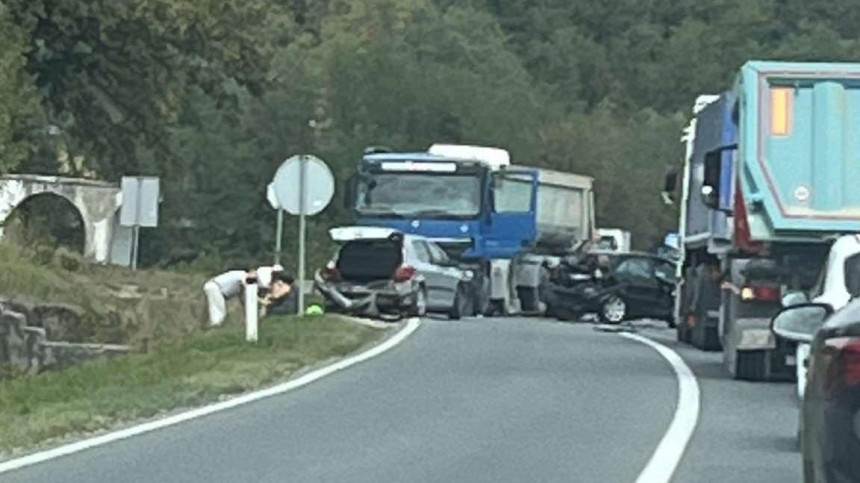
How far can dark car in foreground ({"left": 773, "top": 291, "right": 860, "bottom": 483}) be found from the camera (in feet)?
28.7

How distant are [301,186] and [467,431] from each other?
12.5 metres

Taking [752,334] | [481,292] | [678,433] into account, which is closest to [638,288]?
[481,292]

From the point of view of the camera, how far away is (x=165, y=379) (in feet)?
73.2

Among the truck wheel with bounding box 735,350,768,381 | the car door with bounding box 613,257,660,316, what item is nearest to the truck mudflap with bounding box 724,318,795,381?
the truck wheel with bounding box 735,350,768,381

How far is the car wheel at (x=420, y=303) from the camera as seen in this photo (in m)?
40.1

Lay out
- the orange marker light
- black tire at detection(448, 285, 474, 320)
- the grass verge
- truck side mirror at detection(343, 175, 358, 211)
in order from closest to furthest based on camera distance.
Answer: the grass verge < the orange marker light < black tire at detection(448, 285, 474, 320) < truck side mirror at detection(343, 175, 358, 211)

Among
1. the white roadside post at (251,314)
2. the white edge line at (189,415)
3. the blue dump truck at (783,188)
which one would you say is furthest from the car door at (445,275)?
the blue dump truck at (783,188)

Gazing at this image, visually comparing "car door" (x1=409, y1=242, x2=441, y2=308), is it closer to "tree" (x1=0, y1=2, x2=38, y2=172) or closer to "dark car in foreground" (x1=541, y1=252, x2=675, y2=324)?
"dark car in foreground" (x1=541, y1=252, x2=675, y2=324)

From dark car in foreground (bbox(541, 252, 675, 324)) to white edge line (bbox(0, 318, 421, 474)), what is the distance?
713 inches

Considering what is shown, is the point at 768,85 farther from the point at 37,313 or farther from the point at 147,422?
the point at 37,313

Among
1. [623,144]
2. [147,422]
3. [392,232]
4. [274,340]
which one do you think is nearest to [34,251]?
[392,232]

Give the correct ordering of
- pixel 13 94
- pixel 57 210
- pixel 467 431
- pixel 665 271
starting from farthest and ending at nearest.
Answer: pixel 57 210, pixel 665 271, pixel 13 94, pixel 467 431

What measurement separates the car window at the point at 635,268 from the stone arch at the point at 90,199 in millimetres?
10350

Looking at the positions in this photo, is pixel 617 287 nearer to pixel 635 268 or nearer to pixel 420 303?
pixel 635 268
